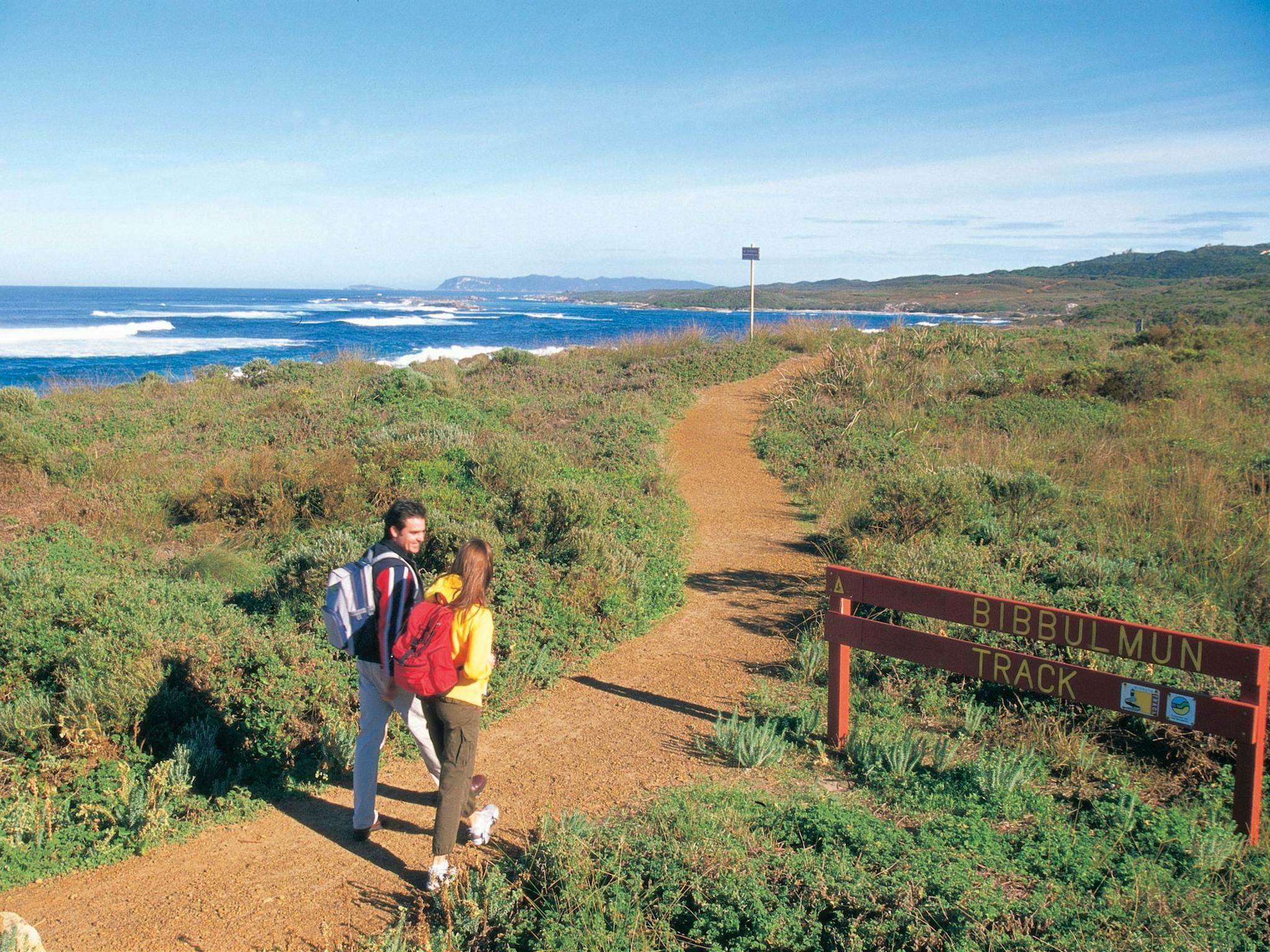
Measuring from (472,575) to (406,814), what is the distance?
5.11 ft

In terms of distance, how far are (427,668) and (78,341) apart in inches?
2284

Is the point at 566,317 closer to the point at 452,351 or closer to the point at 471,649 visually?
the point at 452,351

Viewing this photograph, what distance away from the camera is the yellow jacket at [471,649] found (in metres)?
3.67

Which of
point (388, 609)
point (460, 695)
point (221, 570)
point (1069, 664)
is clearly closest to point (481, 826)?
point (460, 695)

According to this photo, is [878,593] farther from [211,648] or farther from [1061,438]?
[1061,438]

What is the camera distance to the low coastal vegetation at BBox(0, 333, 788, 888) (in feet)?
15.5

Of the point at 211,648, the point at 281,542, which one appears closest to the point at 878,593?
the point at 211,648

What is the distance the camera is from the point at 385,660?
3.88 meters

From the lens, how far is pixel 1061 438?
500 inches

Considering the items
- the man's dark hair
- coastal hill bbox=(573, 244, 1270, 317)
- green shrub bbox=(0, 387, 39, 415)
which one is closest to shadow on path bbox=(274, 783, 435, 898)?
the man's dark hair

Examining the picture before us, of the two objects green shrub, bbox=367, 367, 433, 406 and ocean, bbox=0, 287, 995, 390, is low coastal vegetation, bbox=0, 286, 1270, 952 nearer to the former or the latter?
green shrub, bbox=367, 367, 433, 406

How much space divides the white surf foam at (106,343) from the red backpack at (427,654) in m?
46.4

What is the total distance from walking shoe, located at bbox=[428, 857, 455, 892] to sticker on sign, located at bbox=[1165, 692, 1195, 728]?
3.21 m

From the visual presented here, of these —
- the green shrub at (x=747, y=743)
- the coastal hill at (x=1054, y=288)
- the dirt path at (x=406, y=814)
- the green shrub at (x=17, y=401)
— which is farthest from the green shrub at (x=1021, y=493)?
the coastal hill at (x=1054, y=288)
